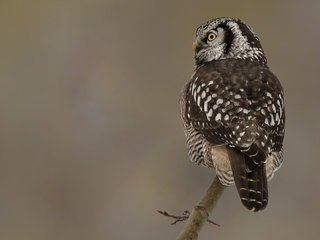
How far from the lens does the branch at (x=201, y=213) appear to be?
2.41 meters

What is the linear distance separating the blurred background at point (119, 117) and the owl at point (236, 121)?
328cm

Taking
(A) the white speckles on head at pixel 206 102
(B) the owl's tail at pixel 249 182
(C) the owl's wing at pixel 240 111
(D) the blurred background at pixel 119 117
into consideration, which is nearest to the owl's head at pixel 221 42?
(C) the owl's wing at pixel 240 111

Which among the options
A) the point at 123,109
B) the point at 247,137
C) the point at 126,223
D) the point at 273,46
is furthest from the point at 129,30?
the point at 247,137

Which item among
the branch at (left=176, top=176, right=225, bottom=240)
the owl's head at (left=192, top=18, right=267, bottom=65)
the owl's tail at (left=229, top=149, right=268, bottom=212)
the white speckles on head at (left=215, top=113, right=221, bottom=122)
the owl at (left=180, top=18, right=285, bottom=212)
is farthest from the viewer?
the owl's head at (left=192, top=18, right=267, bottom=65)

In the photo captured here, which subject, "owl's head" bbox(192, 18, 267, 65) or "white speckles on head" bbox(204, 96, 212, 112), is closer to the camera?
"white speckles on head" bbox(204, 96, 212, 112)

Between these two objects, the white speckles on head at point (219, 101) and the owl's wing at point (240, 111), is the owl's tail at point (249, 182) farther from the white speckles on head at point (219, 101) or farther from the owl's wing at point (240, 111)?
the white speckles on head at point (219, 101)

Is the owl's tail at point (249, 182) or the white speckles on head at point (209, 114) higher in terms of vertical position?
the white speckles on head at point (209, 114)

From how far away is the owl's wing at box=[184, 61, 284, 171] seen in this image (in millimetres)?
2861

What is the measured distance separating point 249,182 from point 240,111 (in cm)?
33

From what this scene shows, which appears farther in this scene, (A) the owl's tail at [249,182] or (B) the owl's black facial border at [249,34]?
(B) the owl's black facial border at [249,34]

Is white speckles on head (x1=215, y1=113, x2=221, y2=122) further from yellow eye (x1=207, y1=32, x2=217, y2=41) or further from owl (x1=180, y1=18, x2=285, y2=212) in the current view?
yellow eye (x1=207, y1=32, x2=217, y2=41)

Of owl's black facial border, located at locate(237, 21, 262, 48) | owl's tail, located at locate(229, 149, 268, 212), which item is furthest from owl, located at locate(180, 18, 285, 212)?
owl's black facial border, located at locate(237, 21, 262, 48)

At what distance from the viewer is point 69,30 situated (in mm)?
8930

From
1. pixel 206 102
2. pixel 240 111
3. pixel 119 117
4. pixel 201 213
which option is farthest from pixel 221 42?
pixel 119 117
